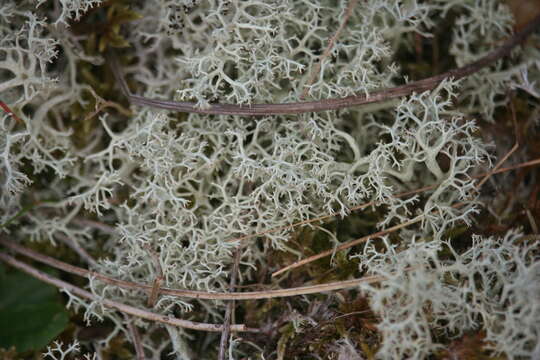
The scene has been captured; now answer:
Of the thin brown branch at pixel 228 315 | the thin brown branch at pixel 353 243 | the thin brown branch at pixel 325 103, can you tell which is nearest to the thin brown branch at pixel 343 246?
the thin brown branch at pixel 353 243

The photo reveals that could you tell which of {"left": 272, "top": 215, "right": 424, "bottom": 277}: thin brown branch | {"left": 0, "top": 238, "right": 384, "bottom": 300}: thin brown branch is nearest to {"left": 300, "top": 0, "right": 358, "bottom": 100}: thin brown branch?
{"left": 272, "top": 215, "right": 424, "bottom": 277}: thin brown branch

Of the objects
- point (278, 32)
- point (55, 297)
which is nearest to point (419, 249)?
point (278, 32)

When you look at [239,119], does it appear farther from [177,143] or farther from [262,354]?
[262,354]

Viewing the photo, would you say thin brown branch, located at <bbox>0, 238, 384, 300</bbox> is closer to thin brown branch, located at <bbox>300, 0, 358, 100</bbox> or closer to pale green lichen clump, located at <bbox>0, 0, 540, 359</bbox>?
pale green lichen clump, located at <bbox>0, 0, 540, 359</bbox>

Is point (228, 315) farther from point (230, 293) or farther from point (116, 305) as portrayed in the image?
point (116, 305)

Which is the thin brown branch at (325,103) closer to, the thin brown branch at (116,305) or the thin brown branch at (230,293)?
the thin brown branch at (230,293)

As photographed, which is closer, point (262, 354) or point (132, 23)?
point (262, 354)
